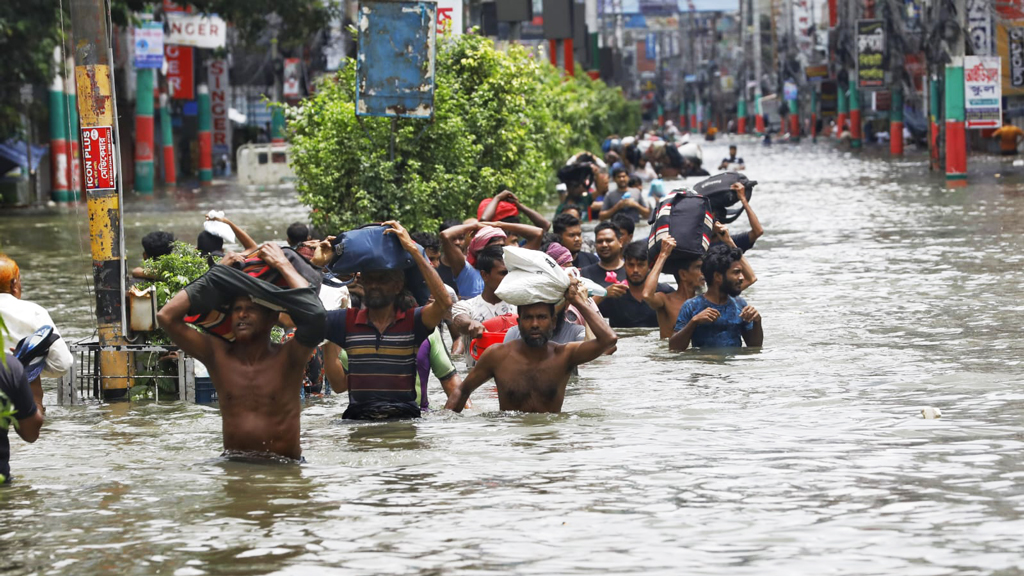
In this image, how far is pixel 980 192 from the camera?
32875 millimetres

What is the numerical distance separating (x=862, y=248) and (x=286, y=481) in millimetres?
15382

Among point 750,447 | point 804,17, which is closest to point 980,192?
point 750,447

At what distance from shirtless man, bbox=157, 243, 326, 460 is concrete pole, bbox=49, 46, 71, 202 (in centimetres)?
3463

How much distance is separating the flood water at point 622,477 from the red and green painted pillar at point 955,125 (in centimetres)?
2259

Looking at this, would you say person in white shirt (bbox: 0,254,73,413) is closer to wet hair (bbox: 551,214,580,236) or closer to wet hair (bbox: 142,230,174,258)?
wet hair (bbox: 142,230,174,258)

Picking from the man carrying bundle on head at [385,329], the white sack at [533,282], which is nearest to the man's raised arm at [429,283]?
the man carrying bundle on head at [385,329]

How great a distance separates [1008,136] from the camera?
50562mm

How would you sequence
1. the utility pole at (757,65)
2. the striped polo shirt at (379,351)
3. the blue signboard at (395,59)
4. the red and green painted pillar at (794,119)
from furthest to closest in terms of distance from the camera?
the utility pole at (757,65) < the red and green painted pillar at (794,119) < the blue signboard at (395,59) < the striped polo shirt at (379,351)

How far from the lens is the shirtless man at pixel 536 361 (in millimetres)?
8820

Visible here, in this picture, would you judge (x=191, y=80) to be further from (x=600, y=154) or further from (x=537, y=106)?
(x=537, y=106)

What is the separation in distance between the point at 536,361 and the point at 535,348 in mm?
141

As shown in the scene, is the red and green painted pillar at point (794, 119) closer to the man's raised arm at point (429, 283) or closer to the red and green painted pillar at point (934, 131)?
the red and green painted pillar at point (934, 131)

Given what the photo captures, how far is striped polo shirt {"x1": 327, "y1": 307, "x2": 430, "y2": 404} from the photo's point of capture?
28.2 ft

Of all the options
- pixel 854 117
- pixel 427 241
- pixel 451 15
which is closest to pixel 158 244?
pixel 427 241
